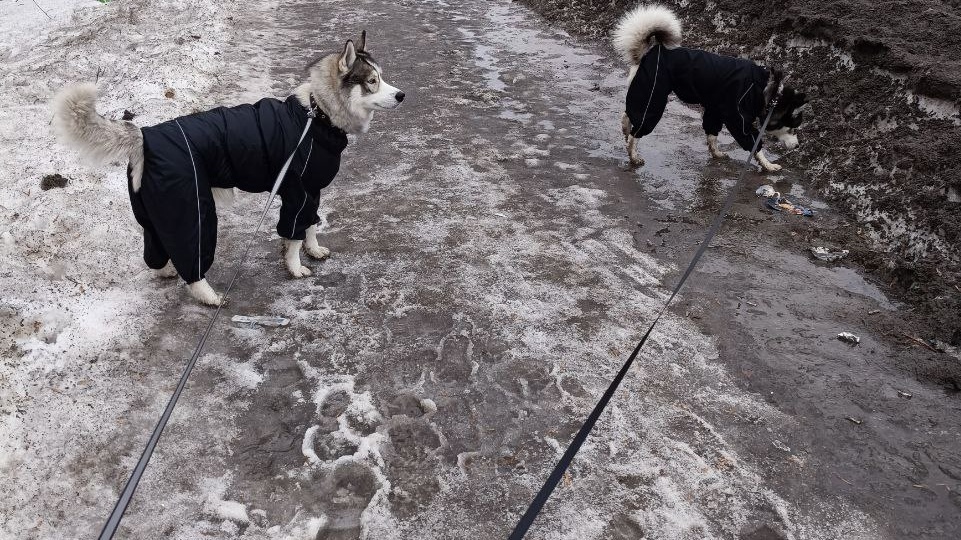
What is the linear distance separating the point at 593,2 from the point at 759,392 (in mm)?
10989

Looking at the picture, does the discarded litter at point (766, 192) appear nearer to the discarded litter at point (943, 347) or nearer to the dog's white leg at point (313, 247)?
the discarded litter at point (943, 347)

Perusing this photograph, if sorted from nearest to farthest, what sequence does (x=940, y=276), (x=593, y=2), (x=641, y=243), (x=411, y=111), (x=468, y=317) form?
(x=468, y=317), (x=940, y=276), (x=641, y=243), (x=411, y=111), (x=593, y=2)

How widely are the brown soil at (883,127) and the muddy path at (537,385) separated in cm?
35

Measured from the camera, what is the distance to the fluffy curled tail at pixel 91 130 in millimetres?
2955

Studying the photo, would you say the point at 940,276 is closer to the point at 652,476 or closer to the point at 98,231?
the point at 652,476

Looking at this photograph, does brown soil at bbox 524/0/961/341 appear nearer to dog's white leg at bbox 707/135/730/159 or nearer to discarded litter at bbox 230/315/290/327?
dog's white leg at bbox 707/135/730/159

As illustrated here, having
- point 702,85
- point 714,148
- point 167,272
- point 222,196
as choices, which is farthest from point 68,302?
point 714,148

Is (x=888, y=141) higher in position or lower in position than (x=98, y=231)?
higher

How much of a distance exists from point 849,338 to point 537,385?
2.27 metres

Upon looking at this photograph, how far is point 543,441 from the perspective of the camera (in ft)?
9.62

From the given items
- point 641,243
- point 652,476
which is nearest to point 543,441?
point 652,476

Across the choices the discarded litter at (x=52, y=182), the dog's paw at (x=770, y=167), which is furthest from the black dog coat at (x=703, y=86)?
the discarded litter at (x=52, y=182)

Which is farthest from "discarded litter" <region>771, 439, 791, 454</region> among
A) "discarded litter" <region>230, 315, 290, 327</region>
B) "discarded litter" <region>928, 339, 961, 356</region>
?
"discarded litter" <region>230, 315, 290, 327</region>

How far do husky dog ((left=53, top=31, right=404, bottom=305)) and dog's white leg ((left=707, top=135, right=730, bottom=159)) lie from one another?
408cm
